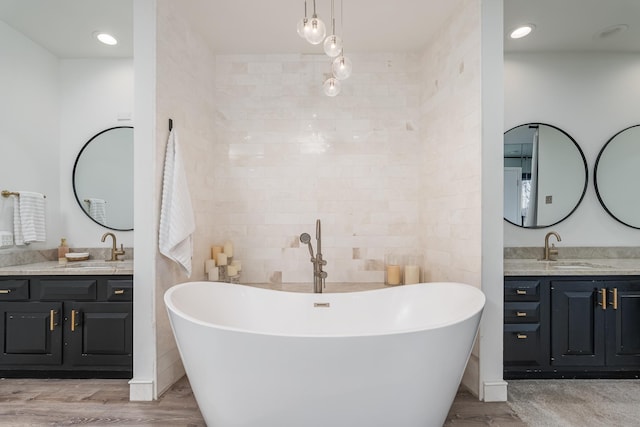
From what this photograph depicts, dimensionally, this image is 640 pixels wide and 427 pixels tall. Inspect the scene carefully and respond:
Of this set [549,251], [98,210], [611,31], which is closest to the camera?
[611,31]

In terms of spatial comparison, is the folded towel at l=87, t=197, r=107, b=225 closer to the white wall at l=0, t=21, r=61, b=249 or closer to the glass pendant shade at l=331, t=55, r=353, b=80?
the white wall at l=0, t=21, r=61, b=249

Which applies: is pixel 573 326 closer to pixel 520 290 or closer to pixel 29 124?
pixel 520 290

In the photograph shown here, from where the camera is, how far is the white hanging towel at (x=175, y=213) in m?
2.14

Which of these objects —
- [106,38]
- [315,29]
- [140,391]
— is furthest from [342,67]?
[140,391]

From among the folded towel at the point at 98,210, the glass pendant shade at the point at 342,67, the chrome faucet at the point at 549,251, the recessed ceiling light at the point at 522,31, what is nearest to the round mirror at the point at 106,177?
the folded towel at the point at 98,210

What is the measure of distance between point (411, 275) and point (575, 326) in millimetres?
1162

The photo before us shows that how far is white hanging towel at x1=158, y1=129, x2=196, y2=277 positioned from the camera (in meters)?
2.14

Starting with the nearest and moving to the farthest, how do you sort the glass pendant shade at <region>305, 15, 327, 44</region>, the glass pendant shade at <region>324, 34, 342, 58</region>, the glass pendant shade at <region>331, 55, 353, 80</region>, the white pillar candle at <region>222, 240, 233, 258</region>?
1. the glass pendant shade at <region>305, 15, 327, 44</region>
2. the glass pendant shade at <region>324, 34, 342, 58</region>
3. the glass pendant shade at <region>331, 55, 353, 80</region>
4. the white pillar candle at <region>222, 240, 233, 258</region>

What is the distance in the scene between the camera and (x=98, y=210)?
2.96 metres

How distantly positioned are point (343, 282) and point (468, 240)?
1176mm

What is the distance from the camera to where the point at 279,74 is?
302 cm

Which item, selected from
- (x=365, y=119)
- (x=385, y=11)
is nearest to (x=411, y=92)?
(x=365, y=119)

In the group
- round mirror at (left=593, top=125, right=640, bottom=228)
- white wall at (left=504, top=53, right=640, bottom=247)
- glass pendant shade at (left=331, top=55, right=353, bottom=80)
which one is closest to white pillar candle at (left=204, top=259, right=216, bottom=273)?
glass pendant shade at (left=331, top=55, right=353, bottom=80)

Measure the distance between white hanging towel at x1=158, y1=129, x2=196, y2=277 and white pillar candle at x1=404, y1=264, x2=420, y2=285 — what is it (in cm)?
171
